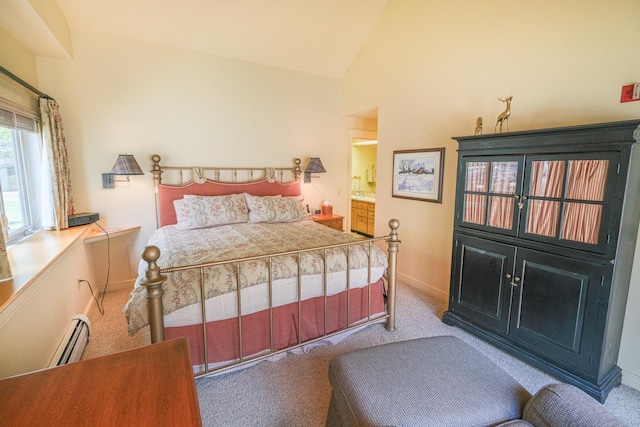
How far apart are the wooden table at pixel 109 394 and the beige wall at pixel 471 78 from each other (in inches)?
110

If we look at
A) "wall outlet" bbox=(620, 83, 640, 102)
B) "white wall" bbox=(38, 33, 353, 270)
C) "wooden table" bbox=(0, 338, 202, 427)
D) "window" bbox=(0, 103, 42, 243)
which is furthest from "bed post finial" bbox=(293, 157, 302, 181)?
"wooden table" bbox=(0, 338, 202, 427)

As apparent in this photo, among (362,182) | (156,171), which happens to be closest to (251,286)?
(156,171)

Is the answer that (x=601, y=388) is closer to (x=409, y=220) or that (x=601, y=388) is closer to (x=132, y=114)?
(x=409, y=220)

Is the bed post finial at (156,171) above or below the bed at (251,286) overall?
above

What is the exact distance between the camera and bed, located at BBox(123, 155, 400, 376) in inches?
74.2

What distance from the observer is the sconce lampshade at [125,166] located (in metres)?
3.15

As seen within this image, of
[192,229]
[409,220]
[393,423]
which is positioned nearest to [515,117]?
[409,220]

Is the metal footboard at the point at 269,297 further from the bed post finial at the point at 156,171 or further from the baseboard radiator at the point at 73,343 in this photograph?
the bed post finial at the point at 156,171

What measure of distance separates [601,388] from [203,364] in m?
2.63

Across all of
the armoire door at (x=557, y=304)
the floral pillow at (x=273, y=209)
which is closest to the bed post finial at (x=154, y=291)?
the floral pillow at (x=273, y=209)

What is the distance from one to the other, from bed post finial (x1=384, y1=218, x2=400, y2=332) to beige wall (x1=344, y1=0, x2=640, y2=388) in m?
1.02

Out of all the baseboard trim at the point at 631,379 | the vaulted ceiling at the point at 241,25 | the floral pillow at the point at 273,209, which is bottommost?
the baseboard trim at the point at 631,379

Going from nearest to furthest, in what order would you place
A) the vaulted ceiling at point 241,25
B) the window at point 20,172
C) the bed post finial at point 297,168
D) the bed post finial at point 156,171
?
the window at point 20,172
the vaulted ceiling at point 241,25
the bed post finial at point 156,171
the bed post finial at point 297,168

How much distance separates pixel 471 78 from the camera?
292 cm
